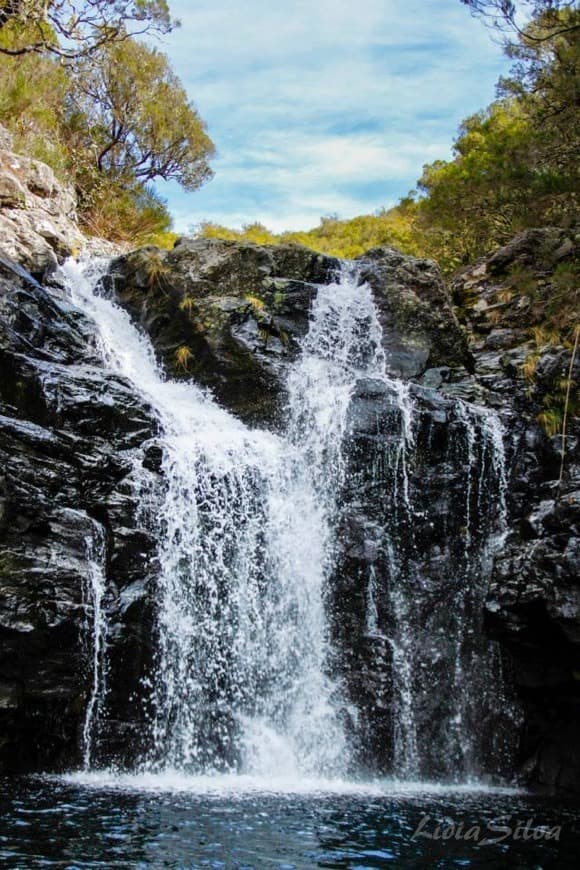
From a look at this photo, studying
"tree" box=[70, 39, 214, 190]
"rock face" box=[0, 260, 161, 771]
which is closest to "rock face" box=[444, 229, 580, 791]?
"rock face" box=[0, 260, 161, 771]

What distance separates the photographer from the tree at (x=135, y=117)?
25.2 m

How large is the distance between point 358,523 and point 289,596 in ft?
5.15

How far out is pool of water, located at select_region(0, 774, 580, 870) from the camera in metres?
6.32

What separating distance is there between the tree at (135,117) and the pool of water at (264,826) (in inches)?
847

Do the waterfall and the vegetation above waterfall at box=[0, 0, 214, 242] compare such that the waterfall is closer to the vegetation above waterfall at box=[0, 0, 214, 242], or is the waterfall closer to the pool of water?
the pool of water

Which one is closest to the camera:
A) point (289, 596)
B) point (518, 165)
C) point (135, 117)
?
point (289, 596)

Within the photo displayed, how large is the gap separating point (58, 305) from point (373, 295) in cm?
651

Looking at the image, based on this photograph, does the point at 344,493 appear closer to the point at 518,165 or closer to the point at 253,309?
the point at 253,309

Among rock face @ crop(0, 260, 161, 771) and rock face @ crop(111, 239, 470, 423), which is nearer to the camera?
rock face @ crop(0, 260, 161, 771)

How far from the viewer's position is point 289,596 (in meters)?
11.5

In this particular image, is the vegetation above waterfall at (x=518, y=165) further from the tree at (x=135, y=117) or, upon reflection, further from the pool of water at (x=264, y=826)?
the pool of water at (x=264, y=826)

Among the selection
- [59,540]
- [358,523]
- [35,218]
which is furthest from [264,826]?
[35,218]

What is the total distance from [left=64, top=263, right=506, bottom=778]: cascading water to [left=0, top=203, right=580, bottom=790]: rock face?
0.07m

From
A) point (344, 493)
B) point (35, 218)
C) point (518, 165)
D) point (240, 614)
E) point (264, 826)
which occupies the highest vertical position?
point (518, 165)
